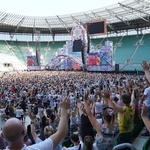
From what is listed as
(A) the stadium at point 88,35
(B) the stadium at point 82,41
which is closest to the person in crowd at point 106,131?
(B) the stadium at point 82,41

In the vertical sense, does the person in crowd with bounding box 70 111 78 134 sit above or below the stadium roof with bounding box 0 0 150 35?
below

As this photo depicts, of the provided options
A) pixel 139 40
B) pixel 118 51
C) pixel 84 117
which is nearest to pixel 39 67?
pixel 118 51

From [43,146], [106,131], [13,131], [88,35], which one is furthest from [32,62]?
[13,131]

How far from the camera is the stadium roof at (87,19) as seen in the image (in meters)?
44.4

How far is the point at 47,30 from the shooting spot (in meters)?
64.8

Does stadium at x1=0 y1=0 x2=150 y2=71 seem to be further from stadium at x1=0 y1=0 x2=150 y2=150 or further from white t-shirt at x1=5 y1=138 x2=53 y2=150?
white t-shirt at x1=5 y1=138 x2=53 y2=150

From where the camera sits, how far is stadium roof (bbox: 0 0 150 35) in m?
44.4

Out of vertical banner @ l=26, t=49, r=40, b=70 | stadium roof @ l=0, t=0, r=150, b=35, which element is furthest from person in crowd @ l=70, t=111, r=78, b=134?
vertical banner @ l=26, t=49, r=40, b=70

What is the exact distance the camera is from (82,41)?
43.2 metres

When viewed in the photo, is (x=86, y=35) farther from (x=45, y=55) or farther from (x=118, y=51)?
(x=45, y=55)

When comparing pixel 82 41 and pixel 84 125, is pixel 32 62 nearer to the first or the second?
pixel 82 41

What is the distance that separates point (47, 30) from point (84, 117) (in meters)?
61.3

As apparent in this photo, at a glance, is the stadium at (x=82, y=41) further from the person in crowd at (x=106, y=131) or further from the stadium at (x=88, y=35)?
the person in crowd at (x=106, y=131)

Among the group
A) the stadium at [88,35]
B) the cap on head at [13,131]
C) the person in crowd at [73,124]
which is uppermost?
the stadium at [88,35]
